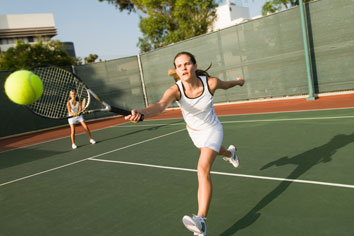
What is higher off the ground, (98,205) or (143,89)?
(143,89)

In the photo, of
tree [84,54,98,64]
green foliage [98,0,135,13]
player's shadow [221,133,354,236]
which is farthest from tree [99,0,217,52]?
tree [84,54,98,64]

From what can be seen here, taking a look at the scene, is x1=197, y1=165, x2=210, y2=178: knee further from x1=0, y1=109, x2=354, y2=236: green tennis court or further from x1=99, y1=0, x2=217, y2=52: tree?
x1=99, y1=0, x2=217, y2=52: tree

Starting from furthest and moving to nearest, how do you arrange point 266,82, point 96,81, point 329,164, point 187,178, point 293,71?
1. point 96,81
2. point 266,82
3. point 293,71
4. point 187,178
5. point 329,164

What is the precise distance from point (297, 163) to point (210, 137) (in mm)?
1900

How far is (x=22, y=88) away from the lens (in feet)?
11.4

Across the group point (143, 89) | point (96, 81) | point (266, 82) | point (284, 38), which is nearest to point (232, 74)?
point (266, 82)

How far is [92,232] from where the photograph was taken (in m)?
3.15

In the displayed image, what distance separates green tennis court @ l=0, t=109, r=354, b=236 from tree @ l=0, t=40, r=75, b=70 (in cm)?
1898

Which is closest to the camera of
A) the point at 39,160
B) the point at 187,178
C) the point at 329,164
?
the point at 329,164

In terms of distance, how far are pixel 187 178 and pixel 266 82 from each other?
8941 mm

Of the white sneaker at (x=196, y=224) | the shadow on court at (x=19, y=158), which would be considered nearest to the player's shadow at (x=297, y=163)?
the white sneaker at (x=196, y=224)

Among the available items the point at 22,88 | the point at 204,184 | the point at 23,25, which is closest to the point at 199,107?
the point at 204,184

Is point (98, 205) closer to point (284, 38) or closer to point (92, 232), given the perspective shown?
point (92, 232)

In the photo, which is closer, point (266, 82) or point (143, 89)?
point (266, 82)
